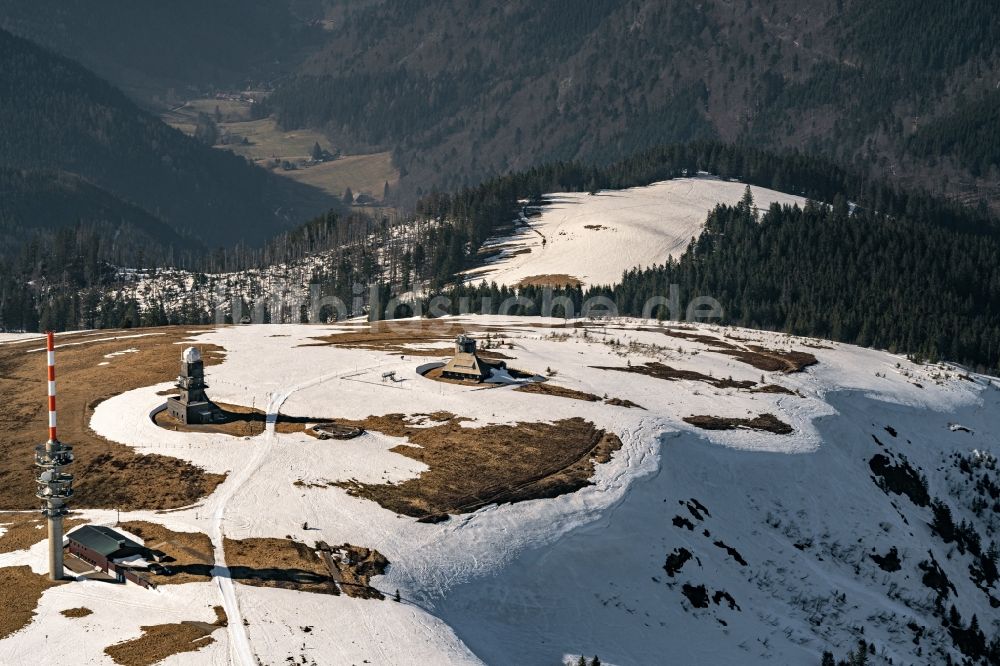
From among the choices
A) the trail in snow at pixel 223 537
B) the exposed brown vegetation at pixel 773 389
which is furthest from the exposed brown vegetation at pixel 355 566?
the exposed brown vegetation at pixel 773 389

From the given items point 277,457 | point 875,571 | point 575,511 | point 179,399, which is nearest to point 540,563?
point 575,511

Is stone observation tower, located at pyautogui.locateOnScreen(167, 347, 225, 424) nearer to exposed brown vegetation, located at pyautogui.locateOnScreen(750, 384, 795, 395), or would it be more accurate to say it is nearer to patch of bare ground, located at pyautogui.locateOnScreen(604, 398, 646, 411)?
patch of bare ground, located at pyautogui.locateOnScreen(604, 398, 646, 411)

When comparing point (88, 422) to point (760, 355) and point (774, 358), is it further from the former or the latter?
point (774, 358)

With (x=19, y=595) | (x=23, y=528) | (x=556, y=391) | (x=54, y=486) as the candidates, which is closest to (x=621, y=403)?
(x=556, y=391)

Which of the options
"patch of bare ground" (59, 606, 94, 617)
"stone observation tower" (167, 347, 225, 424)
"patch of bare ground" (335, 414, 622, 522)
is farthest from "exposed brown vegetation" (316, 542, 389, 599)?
"stone observation tower" (167, 347, 225, 424)

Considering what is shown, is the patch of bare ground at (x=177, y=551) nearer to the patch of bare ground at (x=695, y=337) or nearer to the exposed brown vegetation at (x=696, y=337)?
the exposed brown vegetation at (x=696, y=337)

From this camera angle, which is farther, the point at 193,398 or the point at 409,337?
the point at 409,337
